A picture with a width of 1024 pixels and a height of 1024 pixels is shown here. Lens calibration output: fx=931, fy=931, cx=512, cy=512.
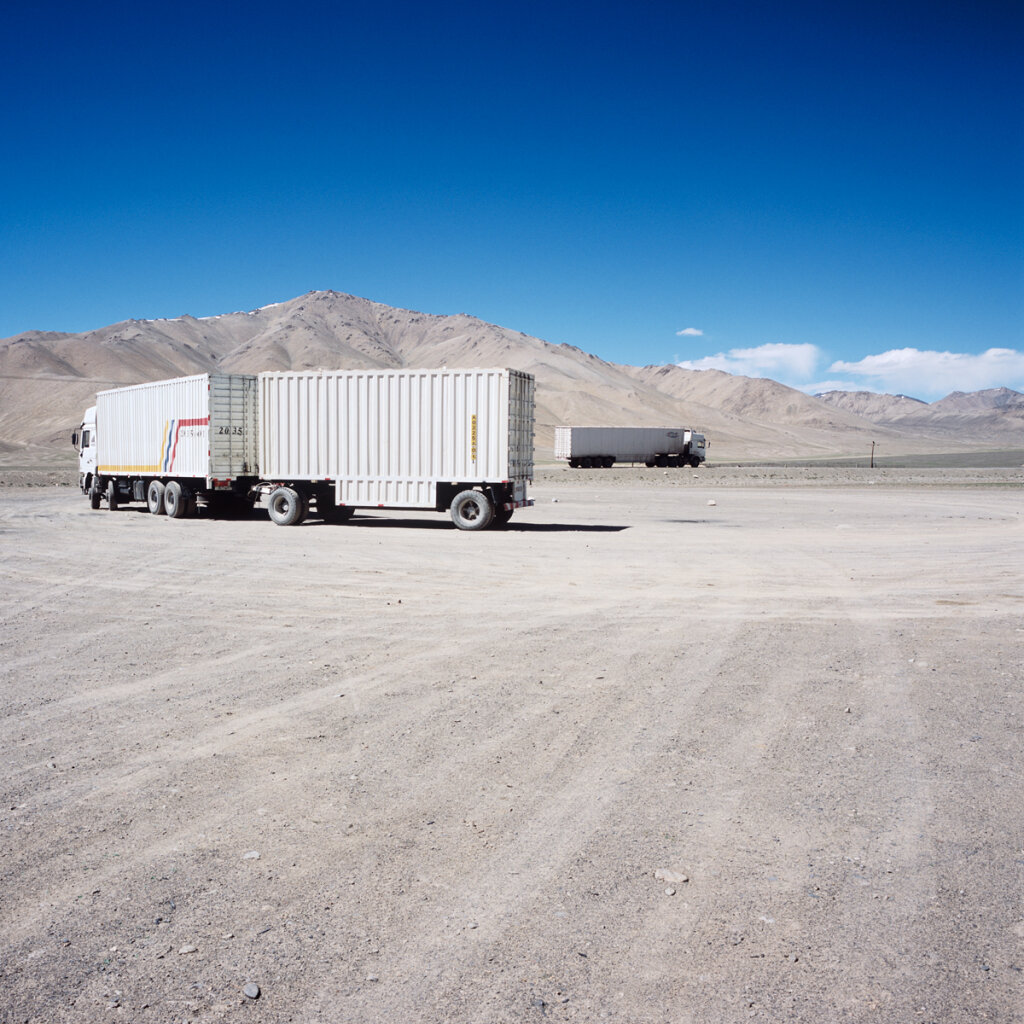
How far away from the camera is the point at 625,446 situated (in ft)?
240

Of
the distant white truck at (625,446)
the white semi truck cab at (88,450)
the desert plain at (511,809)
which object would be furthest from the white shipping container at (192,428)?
the distant white truck at (625,446)

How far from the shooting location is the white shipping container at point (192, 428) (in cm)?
2377

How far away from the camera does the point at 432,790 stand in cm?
530

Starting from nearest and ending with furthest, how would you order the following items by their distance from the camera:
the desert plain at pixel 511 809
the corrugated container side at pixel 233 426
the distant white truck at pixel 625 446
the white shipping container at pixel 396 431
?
the desert plain at pixel 511 809 < the white shipping container at pixel 396 431 < the corrugated container side at pixel 233 426 < the distant white truck at pixel 625 446

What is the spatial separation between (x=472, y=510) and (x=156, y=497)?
10.2 metres

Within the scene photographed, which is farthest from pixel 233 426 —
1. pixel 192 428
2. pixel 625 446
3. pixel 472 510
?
pixel 625 446

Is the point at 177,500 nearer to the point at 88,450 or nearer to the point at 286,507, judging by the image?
the point at 286,507

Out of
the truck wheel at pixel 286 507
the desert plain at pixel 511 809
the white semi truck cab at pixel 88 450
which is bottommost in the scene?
the desert plain at pixel 511 809

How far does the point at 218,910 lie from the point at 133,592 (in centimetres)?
934

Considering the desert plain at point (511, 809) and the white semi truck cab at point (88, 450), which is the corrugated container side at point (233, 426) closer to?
the white semi truck cab at point (88, 450)

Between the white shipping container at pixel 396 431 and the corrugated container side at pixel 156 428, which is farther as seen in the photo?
the corrugated container side at pixel 156 428

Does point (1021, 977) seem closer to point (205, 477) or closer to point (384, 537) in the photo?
point (384, 537)

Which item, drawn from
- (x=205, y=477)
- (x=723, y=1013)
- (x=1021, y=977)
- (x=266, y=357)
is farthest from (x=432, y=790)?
(x=266, y=357)

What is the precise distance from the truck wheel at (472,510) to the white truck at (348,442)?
28mm
